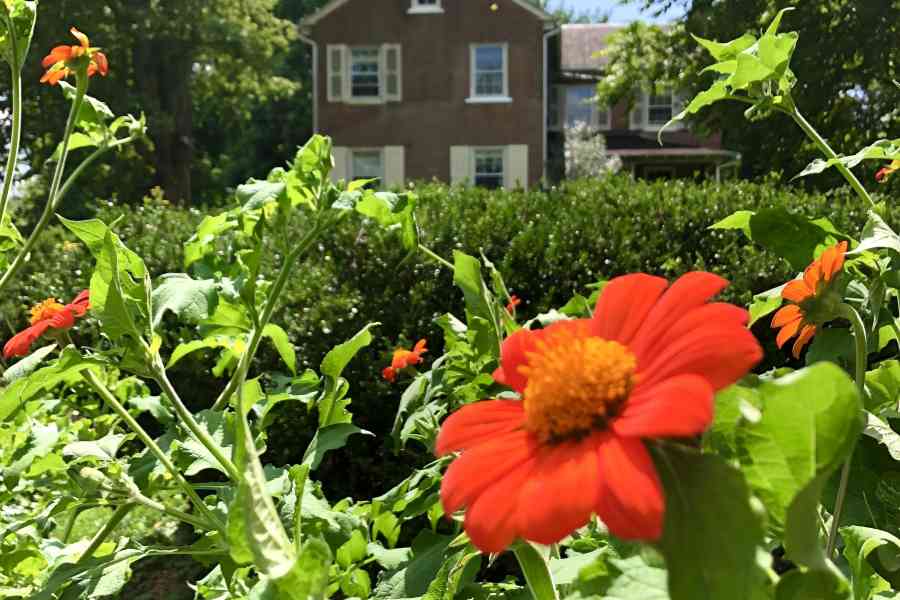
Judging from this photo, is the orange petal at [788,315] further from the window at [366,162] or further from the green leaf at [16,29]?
the window at [366,162]

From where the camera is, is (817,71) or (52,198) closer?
(52,198)

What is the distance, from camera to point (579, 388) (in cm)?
49

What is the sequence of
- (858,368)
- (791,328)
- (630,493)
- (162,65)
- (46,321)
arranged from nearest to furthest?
(630,493) → (858,368) → (791,328) → (46,321) → (162,65)

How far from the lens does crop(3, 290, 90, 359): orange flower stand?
1315mm

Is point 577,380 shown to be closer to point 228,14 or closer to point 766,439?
point 766,439

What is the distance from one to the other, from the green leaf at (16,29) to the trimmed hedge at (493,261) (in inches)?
80.2

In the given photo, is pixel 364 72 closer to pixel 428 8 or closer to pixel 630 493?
pixel 428 8

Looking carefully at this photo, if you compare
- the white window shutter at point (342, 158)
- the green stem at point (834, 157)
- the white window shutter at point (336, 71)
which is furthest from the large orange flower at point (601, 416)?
the white window shutter at point (336, 71)

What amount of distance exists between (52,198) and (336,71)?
67.1 feet

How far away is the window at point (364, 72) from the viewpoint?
846 inches

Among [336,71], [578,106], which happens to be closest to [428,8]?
[336,71]

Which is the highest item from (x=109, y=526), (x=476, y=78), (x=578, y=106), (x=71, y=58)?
(x=476, y=78)

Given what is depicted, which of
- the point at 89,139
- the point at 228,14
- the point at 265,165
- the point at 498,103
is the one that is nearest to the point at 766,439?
the point at 89,139

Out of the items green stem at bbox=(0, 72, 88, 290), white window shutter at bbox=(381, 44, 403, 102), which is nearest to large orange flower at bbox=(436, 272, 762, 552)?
green stem at bbox=(0, 72, 88, 290)
